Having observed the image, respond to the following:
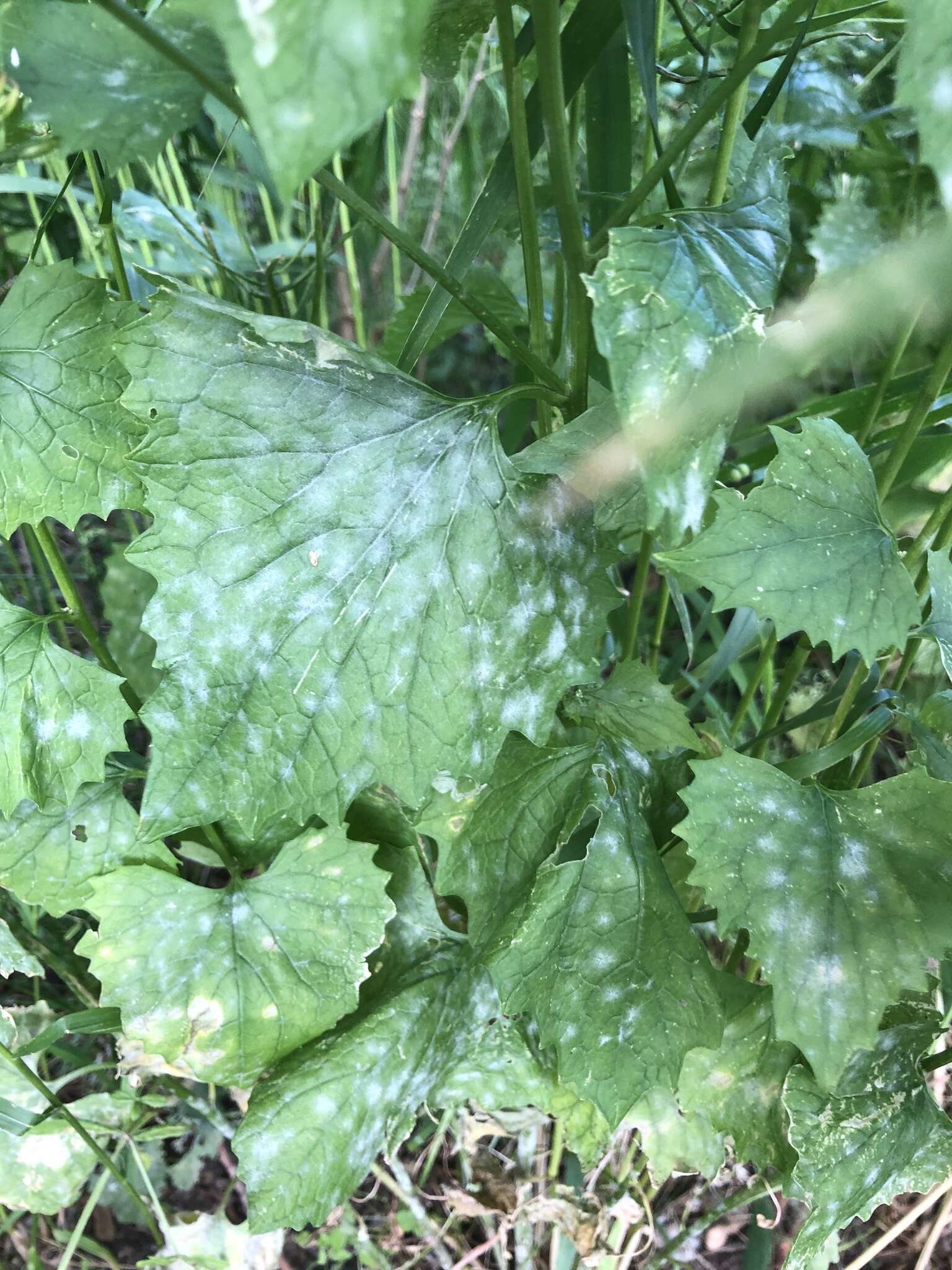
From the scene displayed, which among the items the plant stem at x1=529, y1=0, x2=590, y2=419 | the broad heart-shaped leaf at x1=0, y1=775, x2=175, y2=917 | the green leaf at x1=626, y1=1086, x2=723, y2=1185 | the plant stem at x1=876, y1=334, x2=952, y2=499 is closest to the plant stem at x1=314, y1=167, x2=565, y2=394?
the plant stem at x1=529, y1=0, x2=590, y2=419

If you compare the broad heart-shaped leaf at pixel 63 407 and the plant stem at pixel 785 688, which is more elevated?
the broad heart-shaped leaf at pixel 63 407

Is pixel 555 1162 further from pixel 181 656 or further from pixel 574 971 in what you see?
pixel 181 656

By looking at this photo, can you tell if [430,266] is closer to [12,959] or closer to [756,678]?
[756,678]

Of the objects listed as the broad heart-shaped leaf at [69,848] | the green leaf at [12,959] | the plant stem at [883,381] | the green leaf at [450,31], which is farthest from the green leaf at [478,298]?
the green leaf at [12,959]

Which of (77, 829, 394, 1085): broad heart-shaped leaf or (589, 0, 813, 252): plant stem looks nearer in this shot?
(589, 0, 813, 252): plant stem

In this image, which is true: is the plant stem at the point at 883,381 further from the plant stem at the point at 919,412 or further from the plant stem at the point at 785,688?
the plant stem at the point at 785,688

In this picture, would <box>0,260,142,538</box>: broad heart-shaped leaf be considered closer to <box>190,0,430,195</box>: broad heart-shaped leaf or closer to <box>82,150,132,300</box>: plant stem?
<box>82,150,132,300</box>: plant stem

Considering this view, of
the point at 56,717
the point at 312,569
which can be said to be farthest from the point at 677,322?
the point at 56,717
